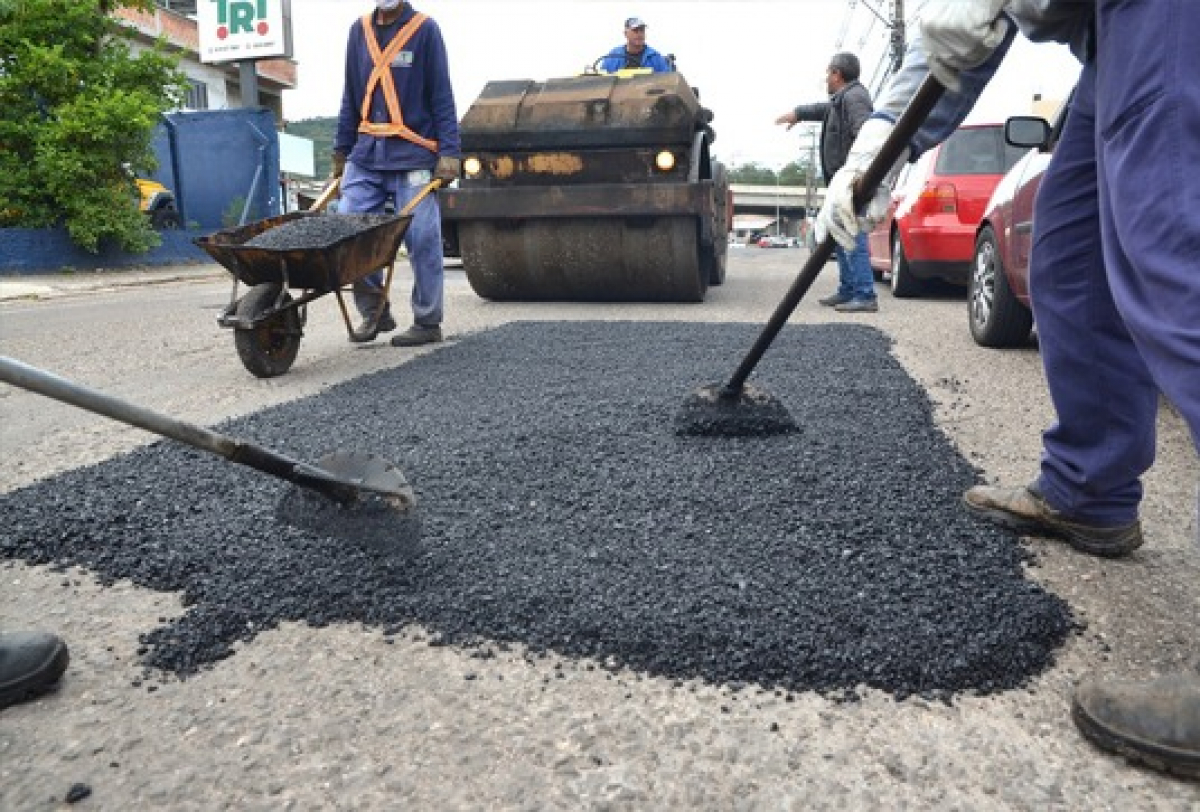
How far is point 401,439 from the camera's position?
337cm

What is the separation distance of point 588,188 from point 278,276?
3.20 meters

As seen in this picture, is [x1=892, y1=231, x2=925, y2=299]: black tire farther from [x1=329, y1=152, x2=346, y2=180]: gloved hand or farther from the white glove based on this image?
the white glove

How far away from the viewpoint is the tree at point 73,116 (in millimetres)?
12180

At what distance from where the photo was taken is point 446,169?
557 centimetres

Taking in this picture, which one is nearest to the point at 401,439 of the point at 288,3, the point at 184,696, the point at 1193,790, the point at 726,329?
the point at 184,696

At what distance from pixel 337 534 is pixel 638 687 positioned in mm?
873

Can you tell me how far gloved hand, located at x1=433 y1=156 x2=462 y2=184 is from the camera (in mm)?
5574

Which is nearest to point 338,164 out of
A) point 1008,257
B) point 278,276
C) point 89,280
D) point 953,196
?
point 278,276

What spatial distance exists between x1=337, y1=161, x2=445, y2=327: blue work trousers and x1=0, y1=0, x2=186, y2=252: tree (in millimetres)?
8854

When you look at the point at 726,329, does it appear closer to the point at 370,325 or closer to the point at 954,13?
the point at 370,325

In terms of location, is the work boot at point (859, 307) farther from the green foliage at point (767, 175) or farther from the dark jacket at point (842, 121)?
the green foliage at point (767, 175)

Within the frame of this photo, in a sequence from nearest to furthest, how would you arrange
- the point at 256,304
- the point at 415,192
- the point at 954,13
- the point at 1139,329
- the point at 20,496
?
the point at 1139,329
the point at 954,13
the point at 20,496
the point at 256,304
the point at 415,192

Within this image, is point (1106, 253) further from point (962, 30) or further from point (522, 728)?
point (522, 728)

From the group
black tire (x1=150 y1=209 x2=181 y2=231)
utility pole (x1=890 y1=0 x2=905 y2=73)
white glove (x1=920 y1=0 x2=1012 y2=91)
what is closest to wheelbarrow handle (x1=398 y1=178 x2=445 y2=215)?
white glove (x1=920 y1=0 x2=1012 y2=91)
